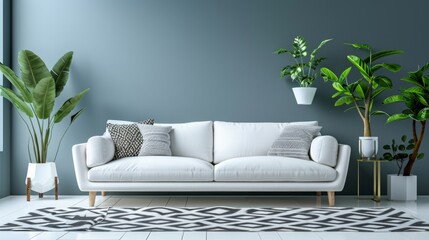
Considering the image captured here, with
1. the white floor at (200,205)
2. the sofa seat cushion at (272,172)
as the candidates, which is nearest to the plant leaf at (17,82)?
the white floor at (200,205)

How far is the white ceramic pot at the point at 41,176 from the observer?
5.50 meters

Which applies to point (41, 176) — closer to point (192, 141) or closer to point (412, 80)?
point (192, 141)

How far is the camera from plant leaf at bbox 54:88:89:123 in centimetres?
561

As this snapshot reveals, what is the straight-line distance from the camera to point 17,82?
5.45 m

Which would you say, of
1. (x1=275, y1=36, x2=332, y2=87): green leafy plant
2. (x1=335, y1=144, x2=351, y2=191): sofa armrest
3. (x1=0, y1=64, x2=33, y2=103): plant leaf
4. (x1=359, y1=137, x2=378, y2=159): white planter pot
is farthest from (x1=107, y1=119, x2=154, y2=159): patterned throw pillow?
(x1=359, y1=137, x2=378, y2=159): white planter pot

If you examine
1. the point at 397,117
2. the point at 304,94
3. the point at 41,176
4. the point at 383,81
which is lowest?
the point at 41,176

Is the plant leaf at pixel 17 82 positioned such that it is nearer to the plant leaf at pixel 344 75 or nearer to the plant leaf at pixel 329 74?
the plant leaf at pixel 329 74

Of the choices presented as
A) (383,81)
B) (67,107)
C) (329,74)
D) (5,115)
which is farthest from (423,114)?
(5,115)

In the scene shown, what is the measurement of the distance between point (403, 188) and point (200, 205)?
209cm

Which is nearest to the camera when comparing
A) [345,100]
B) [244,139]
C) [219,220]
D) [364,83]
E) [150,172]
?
[219,220]

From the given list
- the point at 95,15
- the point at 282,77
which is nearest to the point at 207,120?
the point at 282,77

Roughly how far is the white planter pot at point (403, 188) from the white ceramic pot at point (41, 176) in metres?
→ 3.51

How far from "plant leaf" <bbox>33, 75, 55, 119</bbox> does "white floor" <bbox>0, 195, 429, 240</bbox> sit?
0.89m

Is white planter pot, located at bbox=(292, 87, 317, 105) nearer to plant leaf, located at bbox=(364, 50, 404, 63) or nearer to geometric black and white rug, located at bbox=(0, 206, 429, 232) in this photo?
plant leaf, located at bbox=(364, 50, 404, 63)
